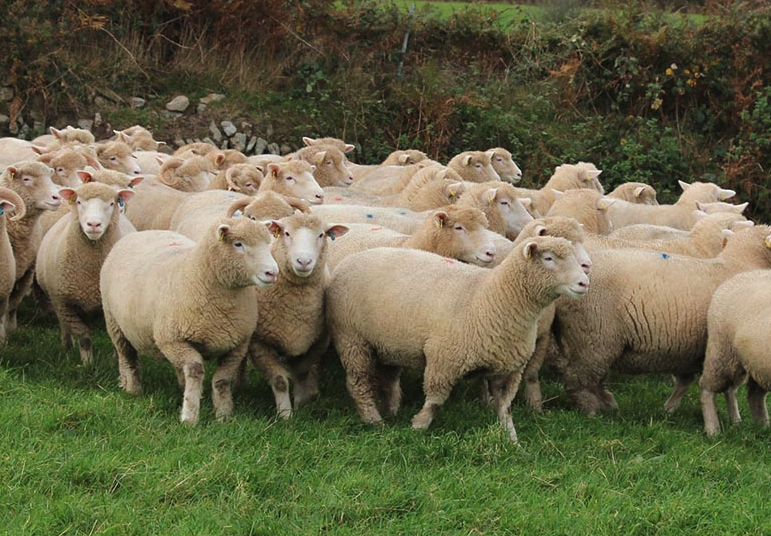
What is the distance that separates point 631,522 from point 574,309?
2.13 meters

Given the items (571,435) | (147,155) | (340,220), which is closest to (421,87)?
(147,155)

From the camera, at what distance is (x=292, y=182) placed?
30.2 ft

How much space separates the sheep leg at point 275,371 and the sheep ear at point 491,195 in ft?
8.85

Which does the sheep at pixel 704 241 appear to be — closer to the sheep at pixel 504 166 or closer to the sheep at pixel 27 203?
the sheep at pixel 504 166

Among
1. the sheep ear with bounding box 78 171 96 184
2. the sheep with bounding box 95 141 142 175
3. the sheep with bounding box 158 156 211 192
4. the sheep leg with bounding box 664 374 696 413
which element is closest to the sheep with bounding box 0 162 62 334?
the sheep ear with bounding box 78 171 96 184

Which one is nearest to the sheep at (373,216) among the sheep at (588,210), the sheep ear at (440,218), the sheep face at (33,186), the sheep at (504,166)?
the sheep ear at (440,218)

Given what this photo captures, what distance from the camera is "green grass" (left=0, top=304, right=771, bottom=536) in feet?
16.7

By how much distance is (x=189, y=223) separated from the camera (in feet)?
27.5

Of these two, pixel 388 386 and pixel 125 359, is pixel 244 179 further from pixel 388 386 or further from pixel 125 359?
pixel 388 386

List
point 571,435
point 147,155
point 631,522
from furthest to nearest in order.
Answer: point 147,155 → point 571,435 → point 631,522

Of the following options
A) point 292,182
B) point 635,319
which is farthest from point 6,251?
point 635,319

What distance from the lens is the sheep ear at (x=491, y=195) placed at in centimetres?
886

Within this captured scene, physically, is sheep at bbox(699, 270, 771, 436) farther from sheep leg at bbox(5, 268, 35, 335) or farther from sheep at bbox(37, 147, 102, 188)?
sheep at bbox(37, 147, 102, 188)

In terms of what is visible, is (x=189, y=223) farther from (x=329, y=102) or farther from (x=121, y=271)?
(x=329, y=102)
